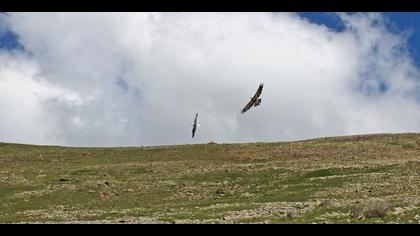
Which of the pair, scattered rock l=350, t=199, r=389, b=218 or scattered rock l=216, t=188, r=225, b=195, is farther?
scattered rock l=216, t=188, r=225, b=195

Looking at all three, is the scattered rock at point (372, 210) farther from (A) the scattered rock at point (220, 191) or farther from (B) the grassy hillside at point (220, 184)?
(A) the scattered rock at point (220, 191)

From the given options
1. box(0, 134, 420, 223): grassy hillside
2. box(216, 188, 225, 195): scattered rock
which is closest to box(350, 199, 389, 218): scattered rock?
box(0, 134, 420, 223): grassy hillside

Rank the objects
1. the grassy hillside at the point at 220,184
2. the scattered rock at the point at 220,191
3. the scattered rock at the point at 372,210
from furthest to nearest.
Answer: the scattered rock at the point at 220,191, the grassy hillside at the point at 220,184, the scattered rock at the point at 372,210

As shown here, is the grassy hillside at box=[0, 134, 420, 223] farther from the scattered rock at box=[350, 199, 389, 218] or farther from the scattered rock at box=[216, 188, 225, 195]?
the scattered rock at box=[216, 188, 225, 195]

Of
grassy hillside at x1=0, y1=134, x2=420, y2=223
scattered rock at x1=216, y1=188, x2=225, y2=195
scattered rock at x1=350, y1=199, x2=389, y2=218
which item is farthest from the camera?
scattered rock at x1=216, y1=188, x2=225, y2=195

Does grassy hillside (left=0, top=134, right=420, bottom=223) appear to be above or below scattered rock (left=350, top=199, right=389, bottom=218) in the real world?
above

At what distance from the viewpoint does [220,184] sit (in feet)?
170

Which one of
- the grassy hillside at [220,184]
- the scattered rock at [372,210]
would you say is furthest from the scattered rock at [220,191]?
the scattered rock at [372,210]

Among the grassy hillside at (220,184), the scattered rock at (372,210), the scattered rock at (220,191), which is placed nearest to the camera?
the scattered rock at (372,210)

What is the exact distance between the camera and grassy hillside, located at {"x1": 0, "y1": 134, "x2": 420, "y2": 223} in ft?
97.6

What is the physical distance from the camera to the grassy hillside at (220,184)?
2973 cm
